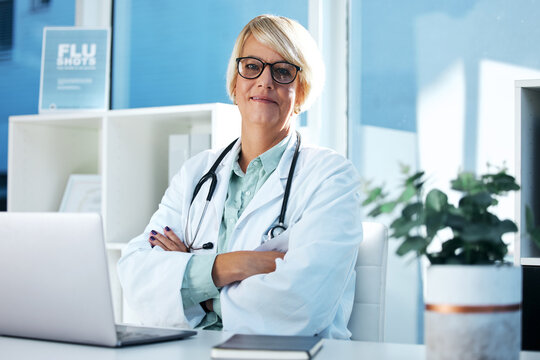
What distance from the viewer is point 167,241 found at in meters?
2.02

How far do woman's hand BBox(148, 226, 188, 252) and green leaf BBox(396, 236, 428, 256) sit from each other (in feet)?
3.87

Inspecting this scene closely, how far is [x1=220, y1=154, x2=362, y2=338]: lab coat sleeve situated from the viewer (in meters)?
1.66

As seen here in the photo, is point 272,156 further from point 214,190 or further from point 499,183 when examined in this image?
point 499,183

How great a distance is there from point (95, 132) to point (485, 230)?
2.83 metres

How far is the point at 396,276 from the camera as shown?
291 cm

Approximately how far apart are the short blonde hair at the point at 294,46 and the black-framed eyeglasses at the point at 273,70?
1.0 inches

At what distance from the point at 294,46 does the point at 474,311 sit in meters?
1.40

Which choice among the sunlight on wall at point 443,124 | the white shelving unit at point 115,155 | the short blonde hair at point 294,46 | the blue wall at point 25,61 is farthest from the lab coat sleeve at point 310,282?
the blue wall at point 25,61

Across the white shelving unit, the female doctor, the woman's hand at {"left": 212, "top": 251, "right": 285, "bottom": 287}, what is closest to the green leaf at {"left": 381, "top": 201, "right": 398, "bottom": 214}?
the female doctor

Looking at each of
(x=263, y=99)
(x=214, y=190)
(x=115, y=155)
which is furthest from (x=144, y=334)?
(x=115, y=155)

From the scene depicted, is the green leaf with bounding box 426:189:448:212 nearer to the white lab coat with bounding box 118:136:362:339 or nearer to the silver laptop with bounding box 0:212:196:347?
the silver laptop with bounding box 0:212:196:347

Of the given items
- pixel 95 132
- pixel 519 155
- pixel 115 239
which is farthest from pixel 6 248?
pixel 95 132

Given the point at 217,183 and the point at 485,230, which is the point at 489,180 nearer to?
the point at 485,230

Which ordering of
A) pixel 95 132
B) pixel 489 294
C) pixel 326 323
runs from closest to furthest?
1. pixel 489 294
2. pixel 326 323
3. pixel 95 132
